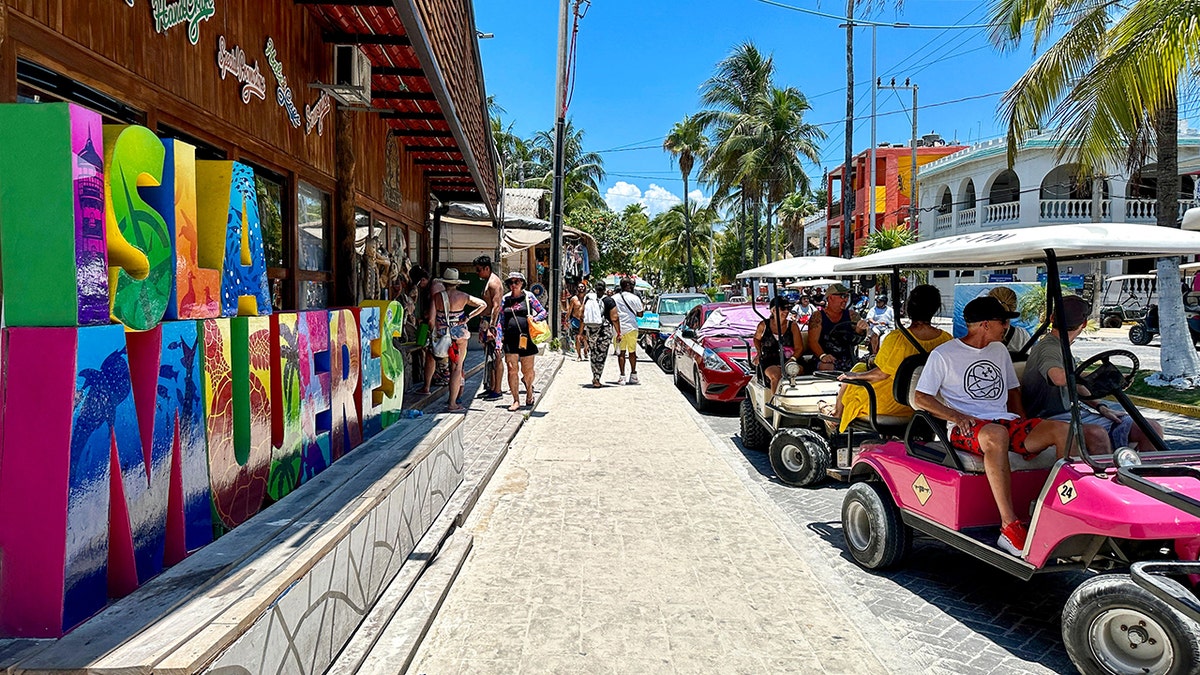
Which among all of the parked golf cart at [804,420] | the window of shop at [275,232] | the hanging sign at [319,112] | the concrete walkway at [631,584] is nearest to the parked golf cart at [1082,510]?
the concrete walkway at [631,584]

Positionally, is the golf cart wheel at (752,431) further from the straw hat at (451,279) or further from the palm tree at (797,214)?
the palm tree at (797,214)

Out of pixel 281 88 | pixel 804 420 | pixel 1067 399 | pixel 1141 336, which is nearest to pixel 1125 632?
pixel 1067 399

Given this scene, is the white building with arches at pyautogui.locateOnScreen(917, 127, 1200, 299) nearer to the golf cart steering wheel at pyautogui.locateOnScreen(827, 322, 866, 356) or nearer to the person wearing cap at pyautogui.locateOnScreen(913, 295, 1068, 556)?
the golf cart steering wheel at pyautogui.locateOnScreen(827, 322, 866, 356)

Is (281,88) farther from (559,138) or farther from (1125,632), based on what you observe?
(559,138)

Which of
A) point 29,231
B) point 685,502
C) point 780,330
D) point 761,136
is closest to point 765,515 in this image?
point 685,502

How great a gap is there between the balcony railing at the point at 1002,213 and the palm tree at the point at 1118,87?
2138 cm

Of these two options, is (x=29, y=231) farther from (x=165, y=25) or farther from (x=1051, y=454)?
(x=1051, y=454)

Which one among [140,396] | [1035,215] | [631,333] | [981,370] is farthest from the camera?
[1035,215]

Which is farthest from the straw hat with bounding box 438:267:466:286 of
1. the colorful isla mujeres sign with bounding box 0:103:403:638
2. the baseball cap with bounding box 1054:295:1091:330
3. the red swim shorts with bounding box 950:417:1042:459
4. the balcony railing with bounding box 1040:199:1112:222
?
the balcony railing with bounding box 1040:199:1112:222

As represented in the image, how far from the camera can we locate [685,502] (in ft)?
20.8

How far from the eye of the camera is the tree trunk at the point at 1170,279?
1168cm

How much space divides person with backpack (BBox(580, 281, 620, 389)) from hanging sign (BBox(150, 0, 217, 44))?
9.38m

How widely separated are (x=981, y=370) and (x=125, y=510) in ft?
13.8

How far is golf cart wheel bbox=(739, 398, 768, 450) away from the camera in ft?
27.1
